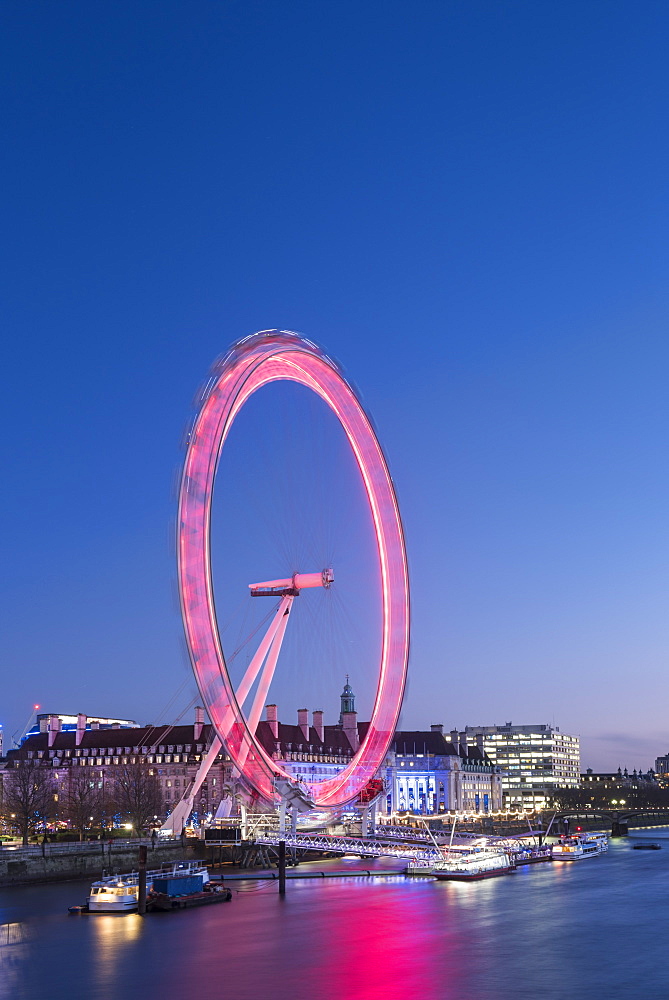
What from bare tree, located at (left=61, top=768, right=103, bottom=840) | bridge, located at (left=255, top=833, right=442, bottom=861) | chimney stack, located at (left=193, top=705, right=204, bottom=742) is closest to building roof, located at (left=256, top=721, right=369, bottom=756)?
chimney stack, located at (left=193, top=705, right=204, bottom=742)

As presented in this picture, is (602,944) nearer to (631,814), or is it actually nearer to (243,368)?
(243,368)

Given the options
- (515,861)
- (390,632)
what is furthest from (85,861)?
(515,861)

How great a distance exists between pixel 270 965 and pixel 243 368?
24900mm

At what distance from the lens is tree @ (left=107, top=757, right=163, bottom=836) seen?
89.0 meters

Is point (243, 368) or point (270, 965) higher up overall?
point (243, 368)

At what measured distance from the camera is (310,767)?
130375 mm

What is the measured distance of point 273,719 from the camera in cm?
12694

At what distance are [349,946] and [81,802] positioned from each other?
45627 mm

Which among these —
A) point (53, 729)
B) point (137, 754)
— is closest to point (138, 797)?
point (137, 754)

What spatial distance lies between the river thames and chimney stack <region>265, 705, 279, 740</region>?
217ft

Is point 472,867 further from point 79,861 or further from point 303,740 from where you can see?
point 303,740

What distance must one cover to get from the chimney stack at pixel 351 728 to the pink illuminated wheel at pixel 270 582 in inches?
3119

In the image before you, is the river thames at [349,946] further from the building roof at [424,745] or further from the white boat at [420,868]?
the building roof at [424,745]

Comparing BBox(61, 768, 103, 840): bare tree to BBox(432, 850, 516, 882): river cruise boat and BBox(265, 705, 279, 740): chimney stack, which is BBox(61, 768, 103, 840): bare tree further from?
BBox(432, 850, 516, 882): river cruise boat
